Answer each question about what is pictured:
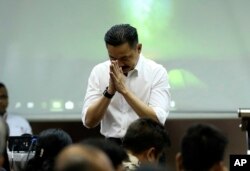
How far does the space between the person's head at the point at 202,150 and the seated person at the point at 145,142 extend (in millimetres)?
473

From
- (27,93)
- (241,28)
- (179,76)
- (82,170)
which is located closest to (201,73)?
(179,76)

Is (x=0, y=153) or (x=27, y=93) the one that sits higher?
(x=0, y=153)

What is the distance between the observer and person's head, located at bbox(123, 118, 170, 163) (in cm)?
271

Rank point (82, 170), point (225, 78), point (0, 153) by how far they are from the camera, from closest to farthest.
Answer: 1. point (82, 170)
2. point (0, 153)
3. point (225, 78)

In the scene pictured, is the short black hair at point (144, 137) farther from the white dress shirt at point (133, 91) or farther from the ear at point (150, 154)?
the white dress shirt at point (133, 91)

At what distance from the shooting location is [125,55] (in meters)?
3.38

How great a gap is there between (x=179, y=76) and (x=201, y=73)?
0.18m

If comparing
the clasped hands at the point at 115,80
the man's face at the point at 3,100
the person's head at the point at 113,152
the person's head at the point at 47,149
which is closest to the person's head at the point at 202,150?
the person's head at the point at 113,152

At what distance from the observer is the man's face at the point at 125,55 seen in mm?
3363

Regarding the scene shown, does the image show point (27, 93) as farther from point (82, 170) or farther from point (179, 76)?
point (82, 170)

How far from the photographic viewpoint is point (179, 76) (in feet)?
16.4

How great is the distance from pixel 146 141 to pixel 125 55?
2.53 feet

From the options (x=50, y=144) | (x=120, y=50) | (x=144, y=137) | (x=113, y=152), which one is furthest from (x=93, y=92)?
(x=113, y=152)

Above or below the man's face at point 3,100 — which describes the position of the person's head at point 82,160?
above
